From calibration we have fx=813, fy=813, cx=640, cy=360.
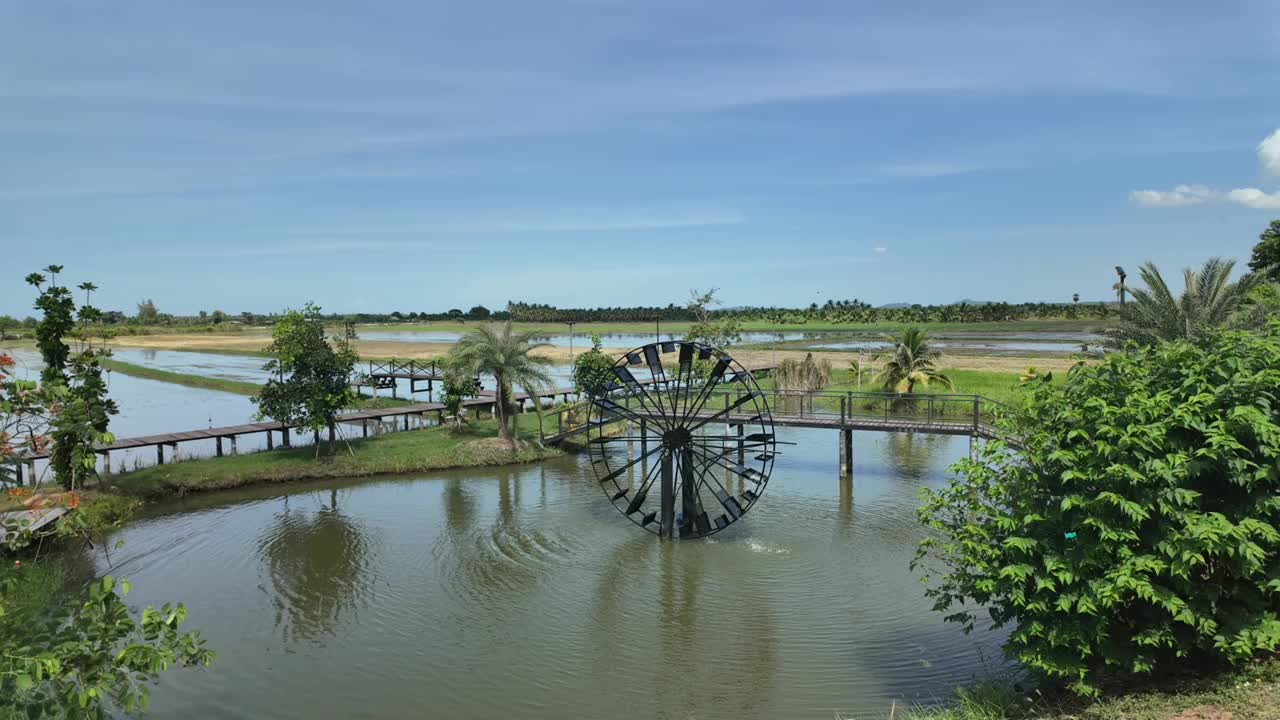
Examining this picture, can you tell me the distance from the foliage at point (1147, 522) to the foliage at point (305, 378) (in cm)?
2392


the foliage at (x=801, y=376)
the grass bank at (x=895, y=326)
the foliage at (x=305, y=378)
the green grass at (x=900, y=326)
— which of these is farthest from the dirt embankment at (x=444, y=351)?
the foliage at (x=305, y=378)

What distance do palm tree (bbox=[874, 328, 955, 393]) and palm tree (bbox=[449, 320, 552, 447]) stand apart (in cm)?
1541

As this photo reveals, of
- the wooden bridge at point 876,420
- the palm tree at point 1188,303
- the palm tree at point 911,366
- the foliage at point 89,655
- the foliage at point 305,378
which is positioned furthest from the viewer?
the palm tree at point 911,366

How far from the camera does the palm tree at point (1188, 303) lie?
1945cm

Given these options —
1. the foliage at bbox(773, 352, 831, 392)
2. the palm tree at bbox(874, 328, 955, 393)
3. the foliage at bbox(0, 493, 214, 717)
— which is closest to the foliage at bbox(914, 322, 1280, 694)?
the foliage at bbox(0, 493, 214, 717)

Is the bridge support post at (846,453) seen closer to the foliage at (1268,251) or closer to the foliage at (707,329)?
the foliage at (707,329)

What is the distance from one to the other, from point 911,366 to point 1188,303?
52.1ft

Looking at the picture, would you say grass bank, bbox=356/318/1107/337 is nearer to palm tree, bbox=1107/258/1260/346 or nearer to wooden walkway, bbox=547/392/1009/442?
wooden walkway, bbox=547/392/1009/442

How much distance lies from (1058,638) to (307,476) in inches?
984

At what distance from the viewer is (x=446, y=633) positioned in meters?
14.8

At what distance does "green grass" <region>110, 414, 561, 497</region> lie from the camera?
25.7 metres

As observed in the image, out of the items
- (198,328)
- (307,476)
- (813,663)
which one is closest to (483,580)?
(813,663)

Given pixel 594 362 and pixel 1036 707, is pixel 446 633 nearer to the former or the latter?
pixel 1036 707

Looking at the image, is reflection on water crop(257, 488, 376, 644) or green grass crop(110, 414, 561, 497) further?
green grass crop(110, 414, 561, 497)
